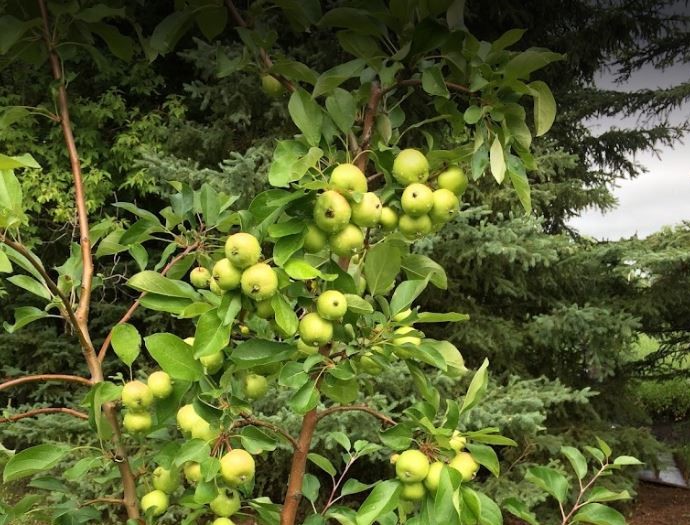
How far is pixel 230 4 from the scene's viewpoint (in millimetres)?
830

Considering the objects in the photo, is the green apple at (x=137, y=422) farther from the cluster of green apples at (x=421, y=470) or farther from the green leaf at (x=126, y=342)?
the cluster of green apples at (x=421, y=470)

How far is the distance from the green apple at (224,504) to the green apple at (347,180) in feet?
1.45

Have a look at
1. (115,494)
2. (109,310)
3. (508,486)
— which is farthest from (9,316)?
(508,486)

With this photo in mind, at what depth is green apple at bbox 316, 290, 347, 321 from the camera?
702mm

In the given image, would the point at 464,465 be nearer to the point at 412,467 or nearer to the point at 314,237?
the point at 412,467

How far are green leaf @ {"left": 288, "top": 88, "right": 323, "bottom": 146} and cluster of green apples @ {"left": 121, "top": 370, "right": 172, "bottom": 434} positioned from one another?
0.36m

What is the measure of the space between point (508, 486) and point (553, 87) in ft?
8.97

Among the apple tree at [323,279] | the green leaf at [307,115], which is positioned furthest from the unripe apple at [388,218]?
the green leaf at [307,115]

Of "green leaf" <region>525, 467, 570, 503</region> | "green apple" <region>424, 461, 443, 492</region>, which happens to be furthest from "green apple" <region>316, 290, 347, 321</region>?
"green leaf" <region>525, 467, 570, 503</region>

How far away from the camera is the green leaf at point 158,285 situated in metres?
0.75

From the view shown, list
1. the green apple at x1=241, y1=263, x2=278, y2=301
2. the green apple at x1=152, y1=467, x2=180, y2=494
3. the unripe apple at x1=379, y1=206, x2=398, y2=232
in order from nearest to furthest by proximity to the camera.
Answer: the green apple at x1=241, y1=263, x2=278, y2=301
the unripe apple at x1=379, y1=206, x2=398, y2=232
the green apple at x1=152, y1=467, x2=180, y2=494

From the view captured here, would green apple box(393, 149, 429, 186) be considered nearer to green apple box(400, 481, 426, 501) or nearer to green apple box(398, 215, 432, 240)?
green apple box(398, 215, 432, 240)

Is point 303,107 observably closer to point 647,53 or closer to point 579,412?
point 579,412

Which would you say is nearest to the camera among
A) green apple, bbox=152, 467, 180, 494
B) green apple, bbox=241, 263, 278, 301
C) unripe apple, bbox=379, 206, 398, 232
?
green apple, bbox=241, 263, 278, 301
